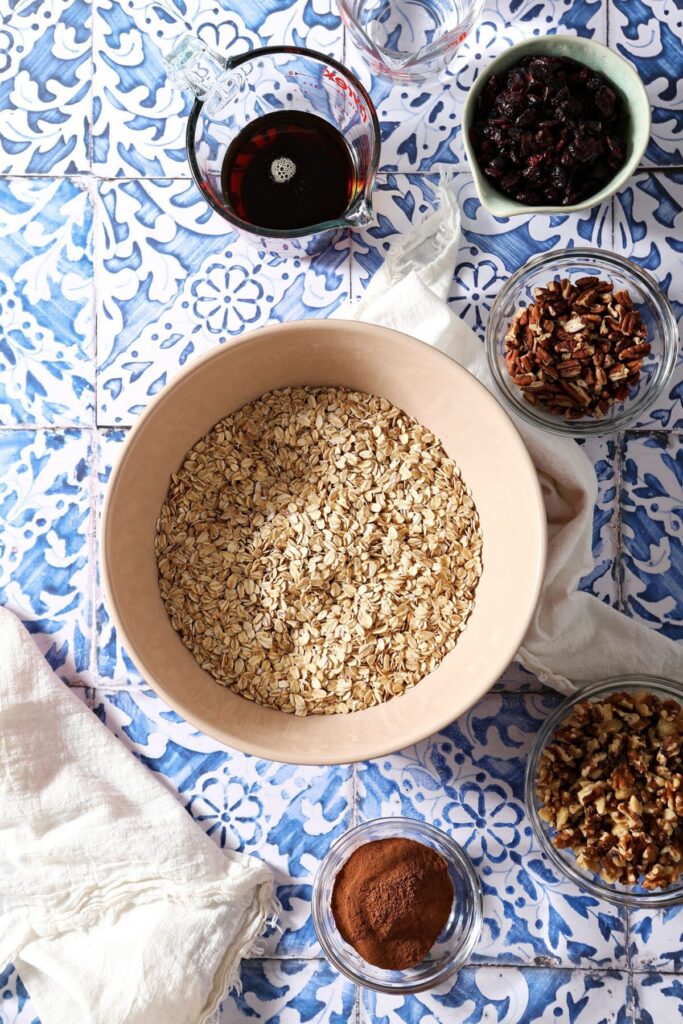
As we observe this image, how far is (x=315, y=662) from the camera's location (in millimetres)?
1003

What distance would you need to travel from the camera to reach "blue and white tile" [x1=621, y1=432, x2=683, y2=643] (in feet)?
3.68

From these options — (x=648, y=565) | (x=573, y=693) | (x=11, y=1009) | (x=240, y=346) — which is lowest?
(x=11, y=1009)

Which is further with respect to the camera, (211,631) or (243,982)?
(243,982)

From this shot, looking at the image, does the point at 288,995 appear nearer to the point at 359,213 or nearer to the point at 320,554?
the point at 320,554

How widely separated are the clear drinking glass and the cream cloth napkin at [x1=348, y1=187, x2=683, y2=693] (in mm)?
144

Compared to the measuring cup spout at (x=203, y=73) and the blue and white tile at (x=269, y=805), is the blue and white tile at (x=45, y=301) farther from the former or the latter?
the blue and white tile at (x=269, y=805)

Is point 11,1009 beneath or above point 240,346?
beneath

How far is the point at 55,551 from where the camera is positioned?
1158mm

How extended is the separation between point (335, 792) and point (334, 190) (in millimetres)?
742

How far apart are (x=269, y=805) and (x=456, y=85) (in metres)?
0.95

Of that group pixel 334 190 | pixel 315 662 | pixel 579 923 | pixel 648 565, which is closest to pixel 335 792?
pixel 315 662

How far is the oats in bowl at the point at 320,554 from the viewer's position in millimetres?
999

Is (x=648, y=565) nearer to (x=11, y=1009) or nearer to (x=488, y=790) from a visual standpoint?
(x=488, y=790)

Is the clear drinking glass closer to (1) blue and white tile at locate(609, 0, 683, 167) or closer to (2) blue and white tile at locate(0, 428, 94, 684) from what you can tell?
(1) blue and white tile at locate(609, 0, 683, 167)
